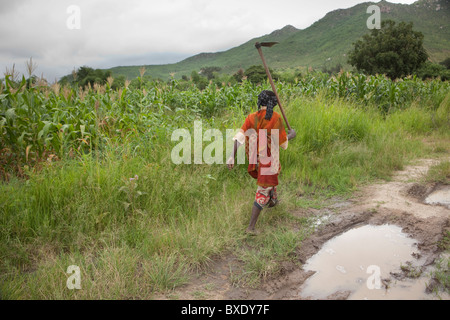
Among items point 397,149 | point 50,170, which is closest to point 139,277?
point 50,170

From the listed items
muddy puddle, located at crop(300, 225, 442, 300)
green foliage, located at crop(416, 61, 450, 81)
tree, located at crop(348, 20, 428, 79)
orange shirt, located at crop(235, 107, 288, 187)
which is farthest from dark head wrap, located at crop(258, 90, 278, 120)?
green foliage, located at crop(416, 61, 450, 81)

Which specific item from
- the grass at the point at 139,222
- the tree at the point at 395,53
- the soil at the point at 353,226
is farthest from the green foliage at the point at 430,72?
the grass at the point at 139,222

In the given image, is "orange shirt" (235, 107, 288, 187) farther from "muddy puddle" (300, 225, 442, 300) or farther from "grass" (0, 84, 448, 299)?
"muddy puddle" (300, 225, 442, 300)

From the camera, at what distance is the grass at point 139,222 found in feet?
9.26

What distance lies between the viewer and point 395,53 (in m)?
38.1

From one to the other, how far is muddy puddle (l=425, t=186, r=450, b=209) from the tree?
1477 inches

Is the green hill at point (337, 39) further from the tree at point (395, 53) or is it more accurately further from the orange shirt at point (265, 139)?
the orange shirt at point (265, 139)

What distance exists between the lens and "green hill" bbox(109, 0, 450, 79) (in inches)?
2749

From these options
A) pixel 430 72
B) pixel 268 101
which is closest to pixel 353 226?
pixel 268 101

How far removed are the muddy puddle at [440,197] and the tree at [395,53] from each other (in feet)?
123

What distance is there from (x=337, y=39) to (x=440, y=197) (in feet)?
309

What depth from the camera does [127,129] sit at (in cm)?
556

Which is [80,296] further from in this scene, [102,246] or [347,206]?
[347,206]

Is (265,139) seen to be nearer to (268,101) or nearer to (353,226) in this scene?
(268,101)
